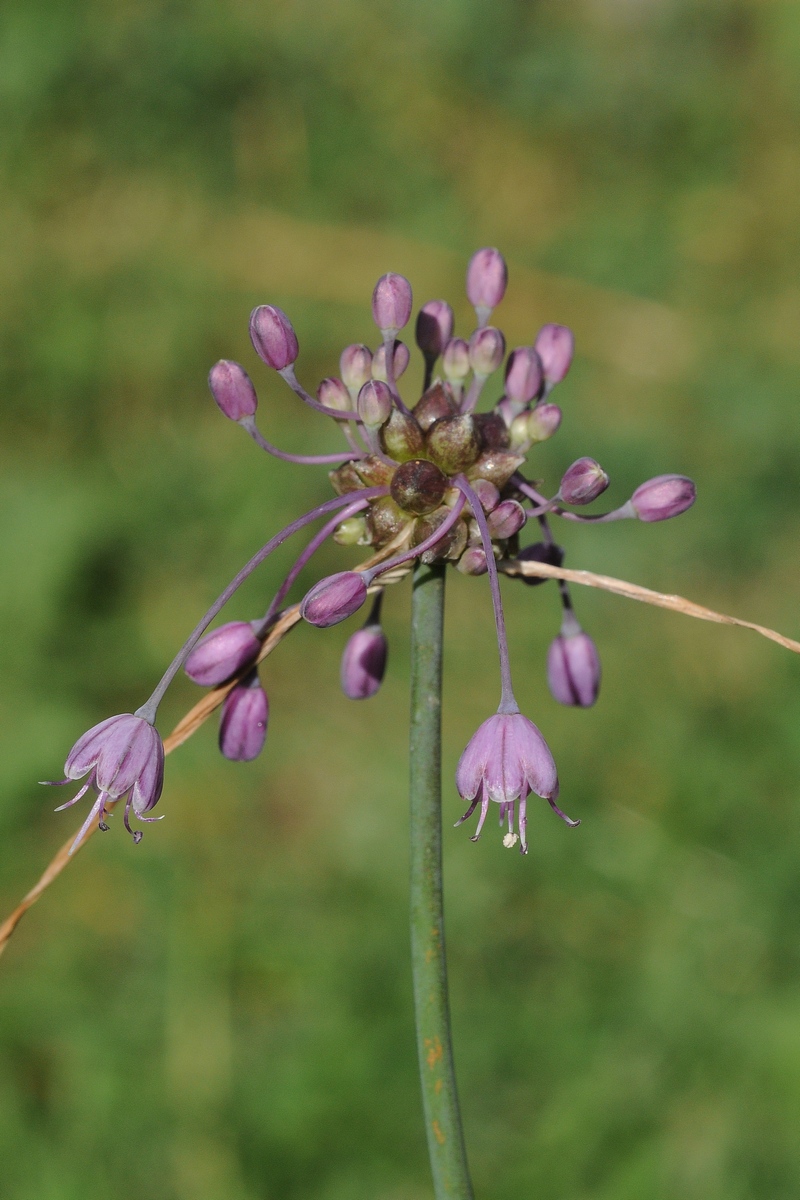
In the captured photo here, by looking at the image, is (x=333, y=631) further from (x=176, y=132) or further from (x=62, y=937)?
(x=176, y=132)

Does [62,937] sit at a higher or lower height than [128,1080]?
higher

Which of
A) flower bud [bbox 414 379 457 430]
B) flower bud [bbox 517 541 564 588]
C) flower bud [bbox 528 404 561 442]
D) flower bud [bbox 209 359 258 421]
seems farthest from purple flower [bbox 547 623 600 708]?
flower bud [bbox 209 359 258 421]

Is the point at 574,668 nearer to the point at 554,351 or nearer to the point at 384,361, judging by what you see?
the point at 554,351

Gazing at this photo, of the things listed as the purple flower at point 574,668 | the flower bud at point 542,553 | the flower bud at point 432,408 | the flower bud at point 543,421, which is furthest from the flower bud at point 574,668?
the flower bud at point 432,408

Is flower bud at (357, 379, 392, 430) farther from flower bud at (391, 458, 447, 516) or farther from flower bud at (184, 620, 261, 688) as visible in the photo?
flower bud at (184, 620, 261, 688)

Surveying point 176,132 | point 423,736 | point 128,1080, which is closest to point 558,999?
point 128,1080

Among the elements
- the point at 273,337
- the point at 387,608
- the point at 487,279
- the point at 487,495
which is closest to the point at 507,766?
the point at 487,495

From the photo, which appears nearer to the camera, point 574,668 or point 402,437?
point 402,437
